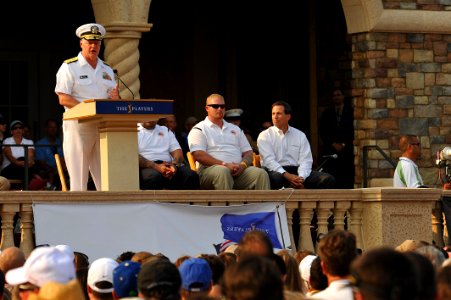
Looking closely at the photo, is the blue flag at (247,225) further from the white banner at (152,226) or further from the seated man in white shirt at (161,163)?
the seated man in white shirt at (161,163)

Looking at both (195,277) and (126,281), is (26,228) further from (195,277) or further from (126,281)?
(195,277)

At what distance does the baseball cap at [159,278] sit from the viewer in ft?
18.0

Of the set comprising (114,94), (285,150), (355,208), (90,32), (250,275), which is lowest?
(250,275)

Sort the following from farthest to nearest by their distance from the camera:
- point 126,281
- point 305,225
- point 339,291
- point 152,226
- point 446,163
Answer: point 446,163, point 305,225, point 152,226, point 126,281, point 339,291

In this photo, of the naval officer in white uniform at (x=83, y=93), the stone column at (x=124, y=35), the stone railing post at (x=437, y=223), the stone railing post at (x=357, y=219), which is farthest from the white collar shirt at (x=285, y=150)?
the stone column at (x=124, y=35)

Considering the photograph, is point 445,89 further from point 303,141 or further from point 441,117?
point 303,141

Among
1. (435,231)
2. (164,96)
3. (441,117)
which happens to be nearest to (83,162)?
(435,231)

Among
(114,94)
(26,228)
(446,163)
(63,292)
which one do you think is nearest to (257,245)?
(63,292)

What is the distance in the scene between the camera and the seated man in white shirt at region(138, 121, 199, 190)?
12.6 meters

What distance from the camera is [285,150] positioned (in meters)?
13.6

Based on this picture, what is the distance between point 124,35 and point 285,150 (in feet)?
10.1

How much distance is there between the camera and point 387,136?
17672 mm

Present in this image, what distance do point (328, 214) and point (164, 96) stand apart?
8.96 meters

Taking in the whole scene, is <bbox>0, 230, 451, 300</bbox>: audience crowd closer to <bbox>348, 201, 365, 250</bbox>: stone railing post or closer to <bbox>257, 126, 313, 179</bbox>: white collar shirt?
<bbox>348, 201, 365, 250</bbox>: stone railing post
